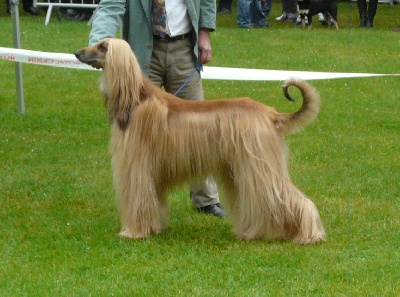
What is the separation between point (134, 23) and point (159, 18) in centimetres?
19

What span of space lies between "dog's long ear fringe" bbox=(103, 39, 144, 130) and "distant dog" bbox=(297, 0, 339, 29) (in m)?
13.5

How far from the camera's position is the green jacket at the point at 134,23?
5.99 meters

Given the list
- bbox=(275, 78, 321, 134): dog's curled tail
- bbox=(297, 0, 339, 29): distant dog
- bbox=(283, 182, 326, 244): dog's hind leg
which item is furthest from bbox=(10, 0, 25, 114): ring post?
bbox=(297, 0, 339, 29): distant dog

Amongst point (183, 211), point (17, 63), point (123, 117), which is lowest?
point (17, 63)

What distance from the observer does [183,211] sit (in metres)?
6.78

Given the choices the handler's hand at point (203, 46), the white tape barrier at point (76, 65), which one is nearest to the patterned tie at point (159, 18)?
the handler's hand at point (203, 46)

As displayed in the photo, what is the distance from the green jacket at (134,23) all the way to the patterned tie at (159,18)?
58 millimetres

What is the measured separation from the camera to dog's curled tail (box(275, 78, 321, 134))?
5.62m

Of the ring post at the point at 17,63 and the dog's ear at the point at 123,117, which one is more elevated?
the dog's ear at the point at 123,117

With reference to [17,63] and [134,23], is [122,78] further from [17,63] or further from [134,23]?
[17,63]

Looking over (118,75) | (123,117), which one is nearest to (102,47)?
(118,75)

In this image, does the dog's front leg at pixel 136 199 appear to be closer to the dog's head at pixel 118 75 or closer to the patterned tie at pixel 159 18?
the dog's head at pixel 118 75

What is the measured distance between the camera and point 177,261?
5.45 m

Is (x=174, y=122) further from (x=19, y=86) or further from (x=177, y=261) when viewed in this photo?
(x=19, y=86)
